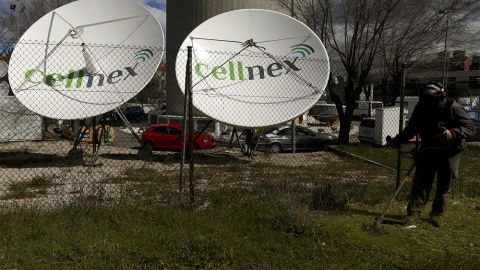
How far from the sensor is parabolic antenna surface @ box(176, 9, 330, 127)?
10.6 meters

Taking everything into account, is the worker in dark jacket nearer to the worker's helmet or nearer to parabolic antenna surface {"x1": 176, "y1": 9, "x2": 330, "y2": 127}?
the worker's helmet

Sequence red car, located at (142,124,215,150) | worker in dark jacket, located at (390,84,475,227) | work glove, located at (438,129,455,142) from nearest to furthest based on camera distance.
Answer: work glove, located at (438,129,455,142) < worker in dark jacket, located at (390,84,475,227) < red car, located at (142,124,215,150)

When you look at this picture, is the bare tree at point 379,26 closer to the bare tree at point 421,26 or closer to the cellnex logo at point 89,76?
the bare tree at point 421,26

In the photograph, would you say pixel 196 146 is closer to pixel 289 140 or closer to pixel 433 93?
pixel 289 140

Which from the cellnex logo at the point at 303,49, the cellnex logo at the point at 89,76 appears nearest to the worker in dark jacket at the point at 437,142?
the cellnex logo at the point at 303,49

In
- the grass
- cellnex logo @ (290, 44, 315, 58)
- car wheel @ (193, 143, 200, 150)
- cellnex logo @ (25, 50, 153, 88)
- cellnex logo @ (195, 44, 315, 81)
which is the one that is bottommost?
car wheel @ (193, 143, 200, 150)

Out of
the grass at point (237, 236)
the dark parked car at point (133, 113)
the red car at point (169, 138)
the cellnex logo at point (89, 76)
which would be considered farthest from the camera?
the dark parked car at point (133, 113)

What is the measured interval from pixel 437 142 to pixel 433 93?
0.64 meters

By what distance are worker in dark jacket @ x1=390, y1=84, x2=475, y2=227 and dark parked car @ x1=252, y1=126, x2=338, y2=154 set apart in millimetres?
12270

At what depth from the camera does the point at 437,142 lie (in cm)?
521

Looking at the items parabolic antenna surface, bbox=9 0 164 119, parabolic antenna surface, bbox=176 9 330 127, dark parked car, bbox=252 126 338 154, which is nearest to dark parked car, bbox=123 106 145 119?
dark parked car, bbox=252 126 338 154

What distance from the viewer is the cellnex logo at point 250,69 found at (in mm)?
10633

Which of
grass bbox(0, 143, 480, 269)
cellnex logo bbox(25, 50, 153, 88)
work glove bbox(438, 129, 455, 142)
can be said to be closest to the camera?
grass bbox(0, 143, 480, 269)

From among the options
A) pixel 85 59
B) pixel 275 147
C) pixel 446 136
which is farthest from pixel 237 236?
pixel 275 147
